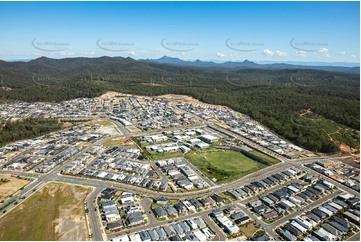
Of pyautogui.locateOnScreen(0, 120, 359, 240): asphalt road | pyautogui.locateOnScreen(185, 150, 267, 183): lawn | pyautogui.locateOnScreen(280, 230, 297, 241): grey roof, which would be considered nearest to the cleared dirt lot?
pyautogui.locateOnScreen(0, 120, 359, 240): asphalt road

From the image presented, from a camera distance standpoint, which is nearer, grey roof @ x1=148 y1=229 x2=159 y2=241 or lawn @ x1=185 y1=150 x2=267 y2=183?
grey roof @ x1=148 y1=229 x2=159 y2=241

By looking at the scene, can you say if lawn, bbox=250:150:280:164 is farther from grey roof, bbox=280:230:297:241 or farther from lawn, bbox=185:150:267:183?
grey roof, bbox=280:230:297:241

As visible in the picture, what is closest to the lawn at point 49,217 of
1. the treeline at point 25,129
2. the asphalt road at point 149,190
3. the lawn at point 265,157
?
the asphalt road at point 149,190

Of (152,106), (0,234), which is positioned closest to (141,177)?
(0,234)

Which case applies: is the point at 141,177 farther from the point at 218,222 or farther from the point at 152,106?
the point at 152,106

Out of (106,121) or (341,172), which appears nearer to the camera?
(341,172)

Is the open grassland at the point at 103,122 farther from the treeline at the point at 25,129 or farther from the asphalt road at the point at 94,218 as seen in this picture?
the asphalt road at the point at 94,218
